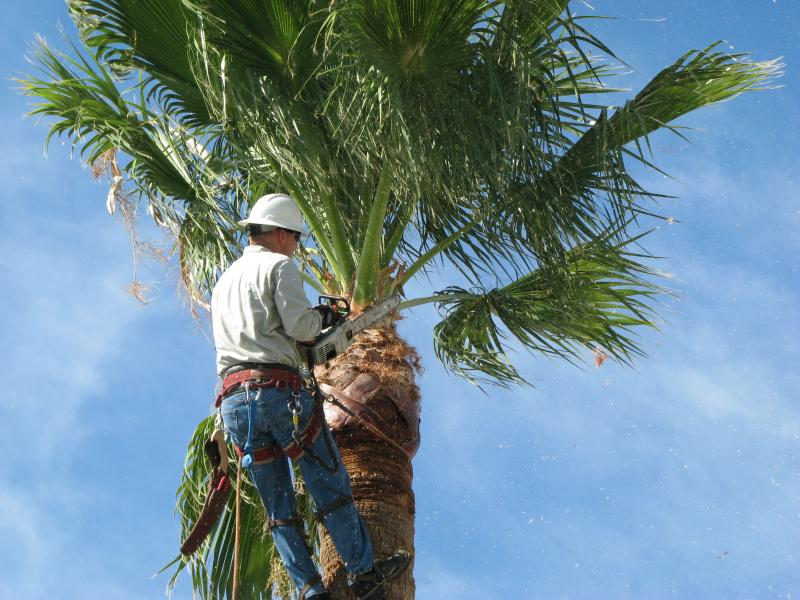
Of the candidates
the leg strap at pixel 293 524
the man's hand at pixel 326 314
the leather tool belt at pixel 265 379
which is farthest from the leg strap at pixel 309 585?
the man's hand at pixel 326 314

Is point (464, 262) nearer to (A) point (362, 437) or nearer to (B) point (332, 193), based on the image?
(B) point (332, 193)

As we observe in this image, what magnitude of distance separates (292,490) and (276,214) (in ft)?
4.75

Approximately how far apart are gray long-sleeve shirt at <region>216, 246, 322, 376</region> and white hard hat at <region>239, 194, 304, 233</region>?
232mm

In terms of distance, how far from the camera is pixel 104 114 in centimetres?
772

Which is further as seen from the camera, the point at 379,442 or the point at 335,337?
the point at 379,442

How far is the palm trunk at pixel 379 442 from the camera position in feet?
18.8

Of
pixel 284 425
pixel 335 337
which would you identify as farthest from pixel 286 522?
pixel 335 337

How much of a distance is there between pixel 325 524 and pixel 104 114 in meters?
3.73

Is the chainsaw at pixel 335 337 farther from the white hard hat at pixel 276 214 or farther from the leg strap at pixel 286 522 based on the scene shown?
the leg strap at pixel 286 522

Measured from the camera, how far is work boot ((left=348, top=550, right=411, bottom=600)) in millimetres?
5418

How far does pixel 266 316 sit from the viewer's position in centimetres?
552

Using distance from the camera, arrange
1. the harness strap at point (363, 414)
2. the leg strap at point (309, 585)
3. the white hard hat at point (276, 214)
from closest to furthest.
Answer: the leg strap at point (309, 585), the white hard hat at point (276, 214), the harness strap at point (363, 414)

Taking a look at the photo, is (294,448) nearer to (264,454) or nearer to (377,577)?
(264,454)

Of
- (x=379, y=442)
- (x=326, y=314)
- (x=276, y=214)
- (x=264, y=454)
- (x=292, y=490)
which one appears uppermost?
(x=276, y=214)
